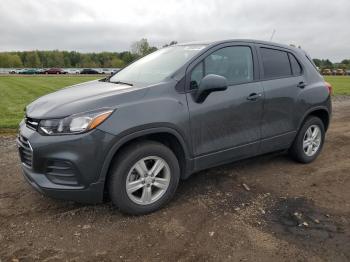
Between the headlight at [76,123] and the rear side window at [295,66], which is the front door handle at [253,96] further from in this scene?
the headlight at [76,123]

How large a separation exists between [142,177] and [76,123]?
34.0 inches

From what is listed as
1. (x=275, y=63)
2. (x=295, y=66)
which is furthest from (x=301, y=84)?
(x=275, y=63)

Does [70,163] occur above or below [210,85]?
below

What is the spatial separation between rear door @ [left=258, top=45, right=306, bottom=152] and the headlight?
7.33 feet

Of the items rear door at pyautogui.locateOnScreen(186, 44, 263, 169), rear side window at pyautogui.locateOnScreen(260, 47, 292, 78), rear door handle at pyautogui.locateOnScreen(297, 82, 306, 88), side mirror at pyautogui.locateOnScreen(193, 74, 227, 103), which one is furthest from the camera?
rear door handle at pyautogui.locateOnScreen(297, 82, 306, 88)

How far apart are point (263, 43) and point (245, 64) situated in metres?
0.56

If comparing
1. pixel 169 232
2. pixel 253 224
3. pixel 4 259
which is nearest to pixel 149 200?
pixel 169 232

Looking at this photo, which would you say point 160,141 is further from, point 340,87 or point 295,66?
point 340,87

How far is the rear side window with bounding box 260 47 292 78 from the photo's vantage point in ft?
16.8

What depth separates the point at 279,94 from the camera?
512 centimetres

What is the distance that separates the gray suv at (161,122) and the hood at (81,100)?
1 cm

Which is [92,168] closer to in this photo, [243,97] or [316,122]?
[243,97]

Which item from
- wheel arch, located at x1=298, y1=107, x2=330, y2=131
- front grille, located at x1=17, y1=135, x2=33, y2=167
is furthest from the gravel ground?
wheel arch, located at x1=298, y1=107, x2=330, y2=131

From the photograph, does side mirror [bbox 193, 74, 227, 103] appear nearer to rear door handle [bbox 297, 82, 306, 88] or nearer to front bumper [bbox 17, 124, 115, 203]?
front bumper [bbox 17, 124, 115, 203]
